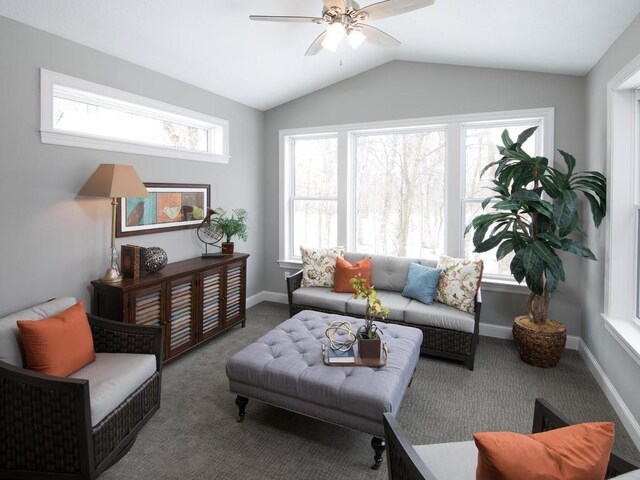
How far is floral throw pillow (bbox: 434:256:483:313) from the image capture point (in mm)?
3424

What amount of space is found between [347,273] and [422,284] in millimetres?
809

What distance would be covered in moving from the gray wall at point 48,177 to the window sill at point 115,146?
0.05 meters

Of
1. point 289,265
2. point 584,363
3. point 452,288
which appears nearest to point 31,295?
point 289,265

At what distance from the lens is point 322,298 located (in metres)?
3.89

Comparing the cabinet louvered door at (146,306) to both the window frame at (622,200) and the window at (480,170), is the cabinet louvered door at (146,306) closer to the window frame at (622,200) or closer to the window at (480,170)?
the window at (480,170)

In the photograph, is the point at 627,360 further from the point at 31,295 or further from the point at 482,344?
the point at 31,295

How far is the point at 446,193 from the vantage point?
4.17 metres

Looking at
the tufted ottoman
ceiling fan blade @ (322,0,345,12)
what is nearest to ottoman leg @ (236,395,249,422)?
the tufted ottoman

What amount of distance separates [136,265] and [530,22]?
12.0 feet

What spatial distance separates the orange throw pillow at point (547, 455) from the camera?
977 mm

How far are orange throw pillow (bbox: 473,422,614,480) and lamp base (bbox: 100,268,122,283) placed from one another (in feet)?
9.42

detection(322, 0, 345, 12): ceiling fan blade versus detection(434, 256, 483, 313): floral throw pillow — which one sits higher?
detection(322, 0, 345, 12): ceiling fan blade

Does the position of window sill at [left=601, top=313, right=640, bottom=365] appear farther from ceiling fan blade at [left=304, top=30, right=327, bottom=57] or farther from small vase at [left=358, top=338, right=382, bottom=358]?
ceiling fan blade at [left=304, top=30, right=327, bottom=57]

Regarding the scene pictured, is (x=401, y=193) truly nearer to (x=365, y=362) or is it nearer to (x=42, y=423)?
(x=365, y=362)
